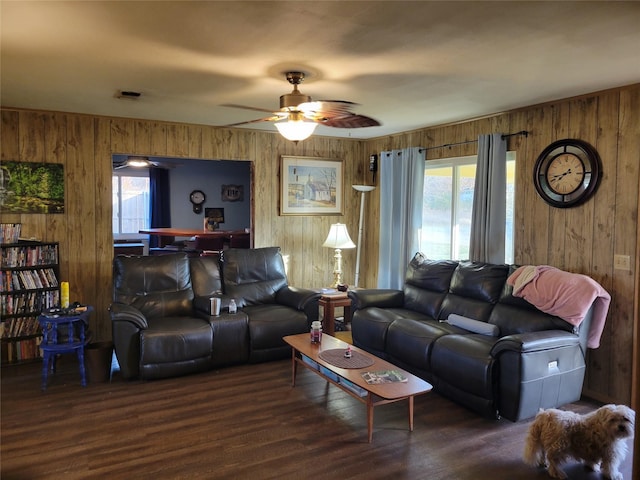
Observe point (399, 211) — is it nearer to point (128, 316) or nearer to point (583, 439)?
point (128, 316)

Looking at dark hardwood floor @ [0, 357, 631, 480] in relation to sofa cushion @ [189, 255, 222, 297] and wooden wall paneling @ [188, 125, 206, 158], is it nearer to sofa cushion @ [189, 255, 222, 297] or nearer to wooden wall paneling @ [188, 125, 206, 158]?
sofa cushion @ [189, 255, 222, 297]

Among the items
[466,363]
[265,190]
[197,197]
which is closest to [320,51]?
[466,363]

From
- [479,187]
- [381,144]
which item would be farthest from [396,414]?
[381,144]

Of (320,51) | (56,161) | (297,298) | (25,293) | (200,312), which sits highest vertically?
(320,51)

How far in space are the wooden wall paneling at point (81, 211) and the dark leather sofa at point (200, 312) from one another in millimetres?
589

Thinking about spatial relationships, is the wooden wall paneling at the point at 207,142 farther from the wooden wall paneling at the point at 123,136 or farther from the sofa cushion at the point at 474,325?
the sofa cushion at the point at 474,325

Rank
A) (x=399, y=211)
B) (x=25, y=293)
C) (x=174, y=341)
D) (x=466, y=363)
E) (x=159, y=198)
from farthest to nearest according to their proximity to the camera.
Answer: (x=159, y=198) < (x=399, y=211) < (x=25, y=293) < (x=174, y=341) < (x=466, y=363)

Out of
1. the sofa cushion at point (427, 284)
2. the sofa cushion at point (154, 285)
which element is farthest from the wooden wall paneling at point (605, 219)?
the sofa cushion at point (154, 285)

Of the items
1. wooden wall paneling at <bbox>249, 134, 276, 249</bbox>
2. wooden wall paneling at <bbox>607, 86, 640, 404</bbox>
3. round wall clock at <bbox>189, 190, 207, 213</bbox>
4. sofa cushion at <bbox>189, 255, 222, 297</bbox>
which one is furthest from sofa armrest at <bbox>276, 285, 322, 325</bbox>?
round wall clock at <bbox>189, 190, 207, 213</bbox>

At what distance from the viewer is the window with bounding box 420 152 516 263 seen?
5.27 m

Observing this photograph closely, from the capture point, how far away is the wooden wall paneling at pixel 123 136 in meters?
5.06

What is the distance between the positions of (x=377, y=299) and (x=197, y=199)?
6.15 m

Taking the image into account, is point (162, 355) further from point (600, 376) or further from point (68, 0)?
point (600, 376)

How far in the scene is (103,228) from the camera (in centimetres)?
507
